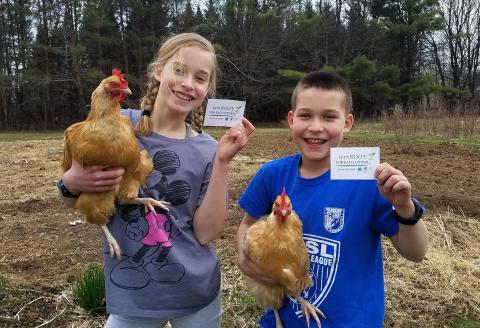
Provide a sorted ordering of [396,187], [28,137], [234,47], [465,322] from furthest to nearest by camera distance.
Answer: [234,47], [28,137], [465,322], [396,187]

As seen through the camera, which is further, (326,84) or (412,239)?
(326,84)

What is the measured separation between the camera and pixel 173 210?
6.59 feet

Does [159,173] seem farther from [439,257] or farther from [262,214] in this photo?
[439,257]

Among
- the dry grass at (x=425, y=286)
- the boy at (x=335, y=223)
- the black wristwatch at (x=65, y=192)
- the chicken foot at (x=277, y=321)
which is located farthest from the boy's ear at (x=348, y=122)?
the dry grass at (x=425, y=286)

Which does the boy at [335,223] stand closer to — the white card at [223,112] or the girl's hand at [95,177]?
the white card at [223,112]

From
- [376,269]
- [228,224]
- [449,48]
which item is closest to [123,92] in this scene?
[376,269]

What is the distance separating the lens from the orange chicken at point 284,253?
180 centimetres

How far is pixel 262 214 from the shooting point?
82.8 inches

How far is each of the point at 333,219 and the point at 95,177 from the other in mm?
1084

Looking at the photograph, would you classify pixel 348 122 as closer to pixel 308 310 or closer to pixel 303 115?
Result: pixel 303 115

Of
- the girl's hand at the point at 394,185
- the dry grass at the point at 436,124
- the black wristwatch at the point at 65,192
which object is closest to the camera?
the girl's hand at the point at 394,185

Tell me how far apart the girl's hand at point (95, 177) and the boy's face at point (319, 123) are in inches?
33.5

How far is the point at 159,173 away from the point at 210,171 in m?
0.25

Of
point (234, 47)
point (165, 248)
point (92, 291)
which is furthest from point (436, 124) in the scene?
point (234, 47)
